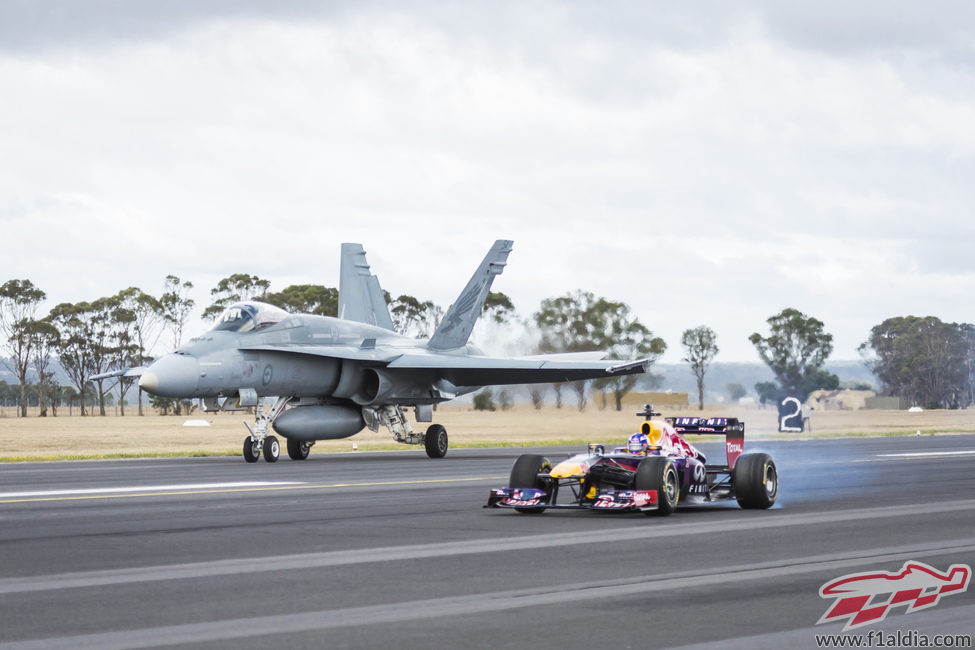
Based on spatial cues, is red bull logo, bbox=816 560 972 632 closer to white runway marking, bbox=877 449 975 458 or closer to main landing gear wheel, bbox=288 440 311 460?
white runway marking, bbox=877 449 975 458

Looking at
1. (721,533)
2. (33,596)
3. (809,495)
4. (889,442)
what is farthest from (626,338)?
(33,596)

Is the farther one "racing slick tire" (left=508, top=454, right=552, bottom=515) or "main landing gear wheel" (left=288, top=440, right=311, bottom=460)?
"main landing gear wheel" (left=288, top=440, right=311, bottom=460)

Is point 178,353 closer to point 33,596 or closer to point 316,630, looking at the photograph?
point 33,596

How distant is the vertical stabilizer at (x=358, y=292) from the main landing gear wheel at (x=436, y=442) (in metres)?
9.69

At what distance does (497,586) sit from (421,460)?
2242 cm

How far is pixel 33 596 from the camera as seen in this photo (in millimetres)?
8781

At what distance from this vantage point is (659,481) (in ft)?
46.3

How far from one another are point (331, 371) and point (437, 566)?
2293cm

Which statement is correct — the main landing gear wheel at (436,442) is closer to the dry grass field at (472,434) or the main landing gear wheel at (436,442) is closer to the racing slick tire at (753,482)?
the dry grass field at (472,434)

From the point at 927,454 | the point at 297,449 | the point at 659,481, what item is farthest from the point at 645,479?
the point at 927,454

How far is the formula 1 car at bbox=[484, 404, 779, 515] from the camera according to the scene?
14219mm

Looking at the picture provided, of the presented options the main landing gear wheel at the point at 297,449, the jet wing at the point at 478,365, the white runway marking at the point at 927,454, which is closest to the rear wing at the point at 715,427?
the jet wing at the point at 478,365

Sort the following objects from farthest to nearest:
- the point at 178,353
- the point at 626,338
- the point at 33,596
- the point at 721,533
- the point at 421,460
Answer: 1. the point at 626,338
2. the point at 421,460
3. the point at 178,353
4. the point at 721,533
5. the point at 33,596

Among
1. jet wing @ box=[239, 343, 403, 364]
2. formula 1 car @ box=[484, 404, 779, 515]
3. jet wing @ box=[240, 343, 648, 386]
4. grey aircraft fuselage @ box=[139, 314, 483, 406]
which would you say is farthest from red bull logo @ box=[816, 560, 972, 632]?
jet wing @ box=[239, 343, 403, 364]
